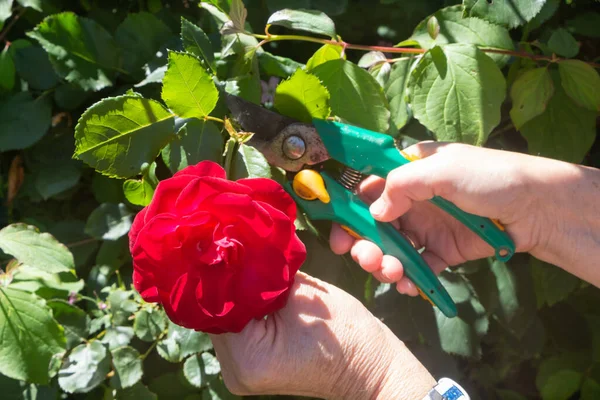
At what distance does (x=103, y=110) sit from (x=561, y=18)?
1.13 m

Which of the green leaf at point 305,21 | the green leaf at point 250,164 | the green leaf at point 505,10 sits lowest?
the green leaf at point 250,164

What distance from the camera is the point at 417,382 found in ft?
3.72

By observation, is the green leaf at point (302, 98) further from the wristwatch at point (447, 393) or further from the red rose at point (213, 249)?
the wristwatch at point (447, 393)

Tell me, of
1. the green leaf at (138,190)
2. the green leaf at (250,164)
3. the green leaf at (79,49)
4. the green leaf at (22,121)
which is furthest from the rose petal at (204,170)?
the green leaf at (22,121)

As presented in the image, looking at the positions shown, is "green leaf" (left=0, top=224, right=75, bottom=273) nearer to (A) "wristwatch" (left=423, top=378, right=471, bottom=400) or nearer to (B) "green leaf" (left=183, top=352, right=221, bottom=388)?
(B) "green leaf" (left=183, top=352, right=221, bottom=388)

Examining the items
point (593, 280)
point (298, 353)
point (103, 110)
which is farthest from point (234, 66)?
point (593, 280)

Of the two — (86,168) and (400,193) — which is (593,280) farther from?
(86,168)

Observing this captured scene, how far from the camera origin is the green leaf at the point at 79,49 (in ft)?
4.21

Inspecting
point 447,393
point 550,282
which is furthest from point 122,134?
point 550,282

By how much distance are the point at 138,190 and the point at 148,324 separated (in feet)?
1.15

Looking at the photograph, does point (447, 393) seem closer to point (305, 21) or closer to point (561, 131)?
point (561, 131)

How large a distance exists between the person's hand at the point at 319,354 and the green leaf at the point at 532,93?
20.4 inches

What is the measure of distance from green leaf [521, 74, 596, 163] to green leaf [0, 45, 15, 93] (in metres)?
1.21

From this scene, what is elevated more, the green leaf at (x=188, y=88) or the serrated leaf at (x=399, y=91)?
the green leaf at (x=188, y=88)
